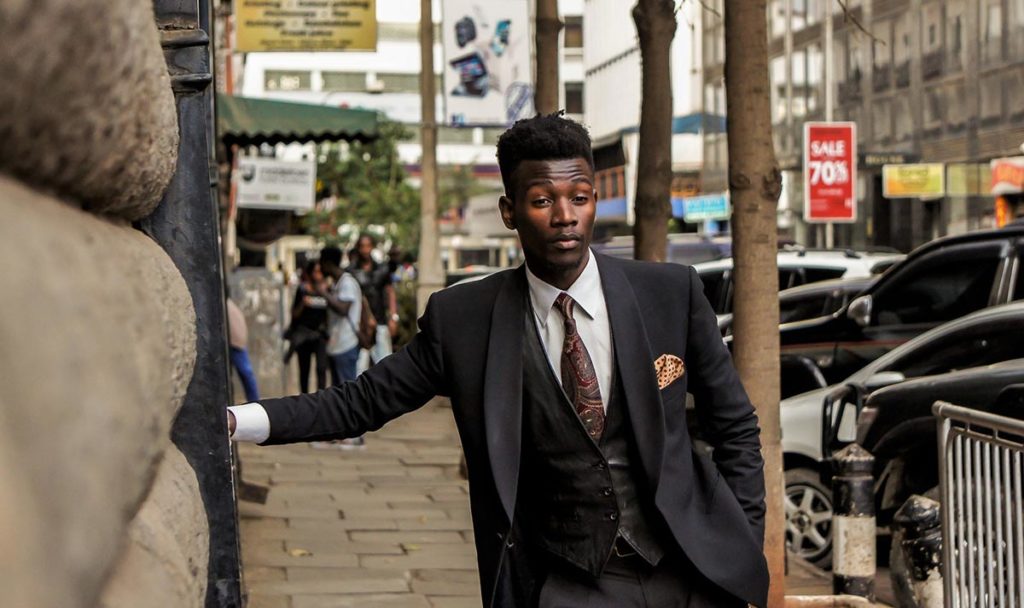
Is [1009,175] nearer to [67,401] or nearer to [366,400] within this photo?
[366,400]

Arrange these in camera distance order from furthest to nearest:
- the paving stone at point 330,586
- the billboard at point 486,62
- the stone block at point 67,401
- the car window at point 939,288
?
the billboard at point 486,62
the car window at point 939,288
the paving stone at point 330,586
the stone block at point 67,401

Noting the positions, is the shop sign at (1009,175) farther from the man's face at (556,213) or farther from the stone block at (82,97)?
the stone block at (82,97)

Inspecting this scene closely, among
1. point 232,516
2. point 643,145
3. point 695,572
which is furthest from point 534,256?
point 643,145

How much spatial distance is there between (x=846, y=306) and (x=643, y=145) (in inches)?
163

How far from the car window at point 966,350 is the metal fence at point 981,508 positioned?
383cm

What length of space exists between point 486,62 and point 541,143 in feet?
49.1

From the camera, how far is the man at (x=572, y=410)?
3301 mm

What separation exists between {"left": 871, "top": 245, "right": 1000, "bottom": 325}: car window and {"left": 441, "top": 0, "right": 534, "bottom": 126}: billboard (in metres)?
5.83

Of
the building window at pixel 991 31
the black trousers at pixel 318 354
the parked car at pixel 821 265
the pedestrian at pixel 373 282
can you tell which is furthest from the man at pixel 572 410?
the building window at pixel 991 31

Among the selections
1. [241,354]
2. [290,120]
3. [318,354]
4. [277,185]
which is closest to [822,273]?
[318,354]

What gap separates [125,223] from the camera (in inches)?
63.0

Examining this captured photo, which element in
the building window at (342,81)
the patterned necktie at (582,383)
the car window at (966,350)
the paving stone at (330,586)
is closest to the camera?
the patterned necktie at (582,383)

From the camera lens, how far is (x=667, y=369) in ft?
11.3

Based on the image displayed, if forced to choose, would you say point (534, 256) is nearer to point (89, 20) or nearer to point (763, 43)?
point (89, 20)
